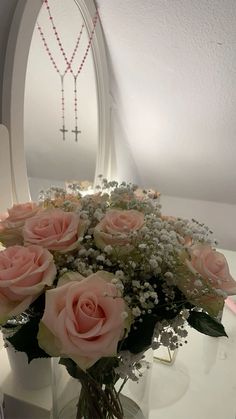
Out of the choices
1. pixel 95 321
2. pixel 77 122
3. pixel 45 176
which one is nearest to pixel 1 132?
pixel 45 176

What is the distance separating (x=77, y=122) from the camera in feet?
3.63

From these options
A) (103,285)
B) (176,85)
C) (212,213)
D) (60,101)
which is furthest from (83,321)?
(212,213)

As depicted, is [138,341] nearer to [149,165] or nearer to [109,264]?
[109,264]

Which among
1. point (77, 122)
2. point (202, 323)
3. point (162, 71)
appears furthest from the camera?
point (162, 71)

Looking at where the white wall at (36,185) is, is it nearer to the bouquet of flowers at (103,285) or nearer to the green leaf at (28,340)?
the bouquet of flowers at (103,285)

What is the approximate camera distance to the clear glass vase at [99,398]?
0.50 meters

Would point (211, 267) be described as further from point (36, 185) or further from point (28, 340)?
point (36, 185)

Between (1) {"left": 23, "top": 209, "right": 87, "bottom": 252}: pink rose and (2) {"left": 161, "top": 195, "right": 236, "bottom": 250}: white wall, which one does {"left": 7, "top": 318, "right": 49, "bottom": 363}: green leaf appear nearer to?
(1) {"left": 23, "top": 209, "right": 87, "bottom": 252}: pink rose

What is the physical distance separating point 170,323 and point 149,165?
1.32 metres

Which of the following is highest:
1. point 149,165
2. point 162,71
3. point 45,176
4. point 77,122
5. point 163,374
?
point 162,71

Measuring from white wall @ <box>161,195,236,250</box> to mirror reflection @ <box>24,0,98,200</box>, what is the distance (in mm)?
817

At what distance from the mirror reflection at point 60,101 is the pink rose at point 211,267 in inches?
21.5

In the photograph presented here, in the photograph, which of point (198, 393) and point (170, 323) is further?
point (198, 393)

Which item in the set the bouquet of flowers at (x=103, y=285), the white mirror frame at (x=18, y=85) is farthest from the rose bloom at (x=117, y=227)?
the white mirror frame at (x=18, y=85)
